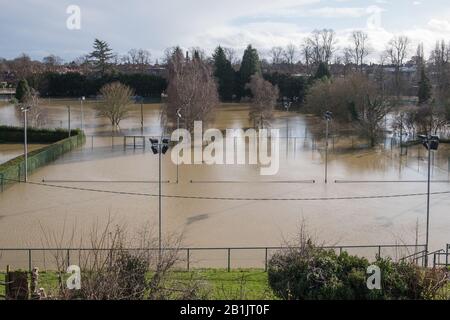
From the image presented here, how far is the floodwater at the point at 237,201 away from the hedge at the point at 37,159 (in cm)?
63

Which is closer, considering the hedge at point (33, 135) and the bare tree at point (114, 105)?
the hedge at point (33, 135)

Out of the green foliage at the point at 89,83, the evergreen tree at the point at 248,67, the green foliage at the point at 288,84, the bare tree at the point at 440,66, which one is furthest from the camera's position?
the green foliage at the point at 89,83

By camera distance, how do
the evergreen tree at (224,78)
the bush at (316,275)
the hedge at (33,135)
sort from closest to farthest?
1. the bush at (316,275)
2. the hedge at (33,135)
3. the evergreen tree at (224,78)

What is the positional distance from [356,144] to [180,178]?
21.0 metres

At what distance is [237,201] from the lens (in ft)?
91.5

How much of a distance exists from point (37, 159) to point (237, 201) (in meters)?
15.2

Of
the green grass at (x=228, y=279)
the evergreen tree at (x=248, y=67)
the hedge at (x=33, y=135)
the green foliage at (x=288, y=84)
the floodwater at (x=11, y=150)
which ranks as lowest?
the green grass at (x=228, y=279)

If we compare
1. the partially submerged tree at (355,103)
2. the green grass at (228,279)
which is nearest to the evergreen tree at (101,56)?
the partially submerged tree at (355,103)

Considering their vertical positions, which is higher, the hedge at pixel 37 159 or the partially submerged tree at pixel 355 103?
the partially submerged tree at pixel 355 103

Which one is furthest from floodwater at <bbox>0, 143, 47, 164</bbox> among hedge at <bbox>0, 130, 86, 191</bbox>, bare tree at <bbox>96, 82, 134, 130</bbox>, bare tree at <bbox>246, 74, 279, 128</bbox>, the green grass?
the green grass

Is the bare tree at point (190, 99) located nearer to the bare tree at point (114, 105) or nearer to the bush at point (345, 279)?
the bare tree at point (114, 105)

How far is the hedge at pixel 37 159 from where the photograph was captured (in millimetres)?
31131

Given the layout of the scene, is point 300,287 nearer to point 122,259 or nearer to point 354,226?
point 122,259
